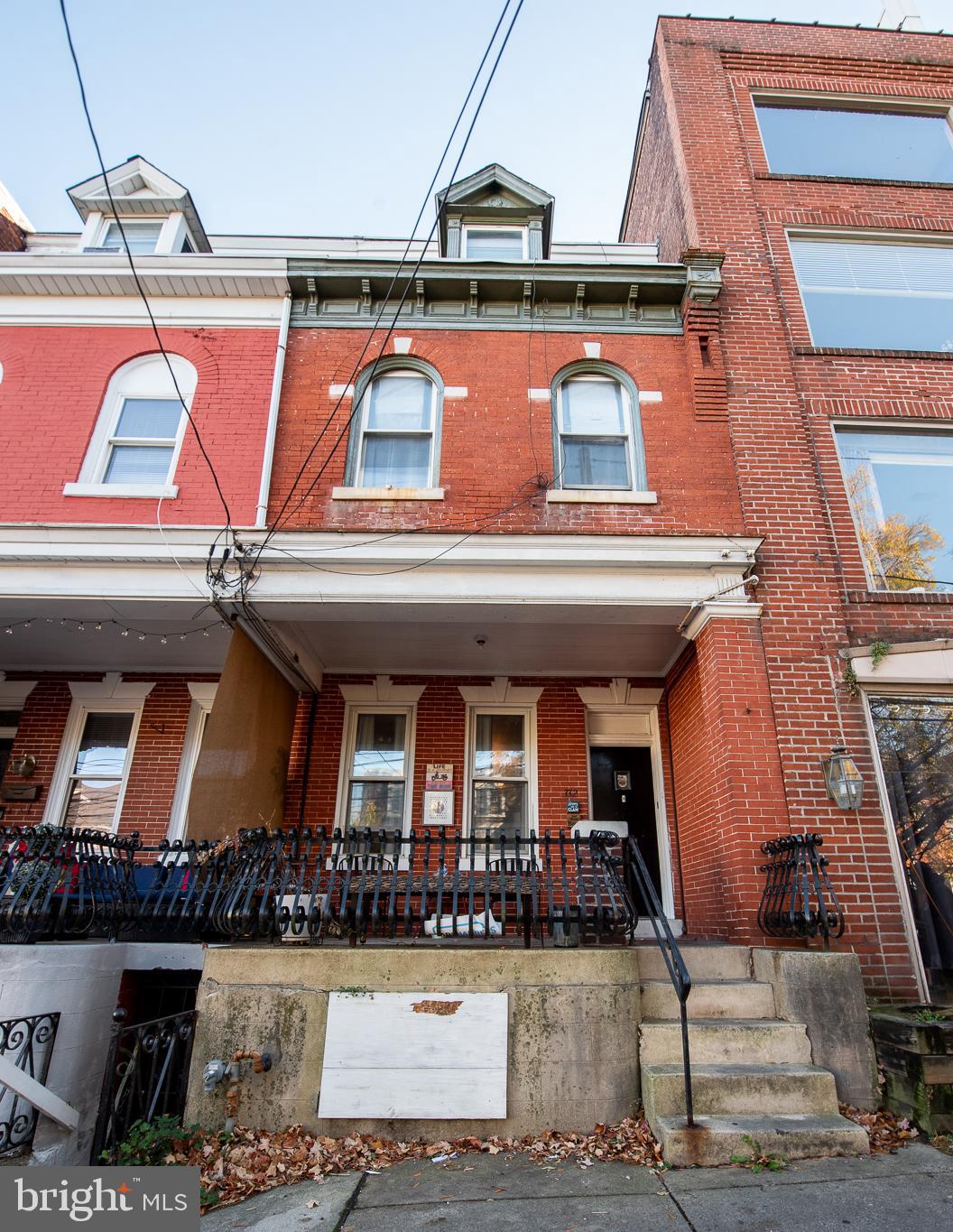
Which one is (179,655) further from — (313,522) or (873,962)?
(873,962)

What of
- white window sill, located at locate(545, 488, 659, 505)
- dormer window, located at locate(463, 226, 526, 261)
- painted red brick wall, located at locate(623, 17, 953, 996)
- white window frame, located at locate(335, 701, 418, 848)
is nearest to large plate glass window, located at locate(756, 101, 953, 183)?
painted red brick wall, located at locate(623, 17, 953, 996)

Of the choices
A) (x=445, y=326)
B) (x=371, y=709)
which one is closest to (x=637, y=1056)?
(x=371, y=709)

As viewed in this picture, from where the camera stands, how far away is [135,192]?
983cm

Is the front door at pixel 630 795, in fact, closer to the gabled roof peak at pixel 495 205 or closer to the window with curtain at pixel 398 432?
the window with curtain at pixel 398 432

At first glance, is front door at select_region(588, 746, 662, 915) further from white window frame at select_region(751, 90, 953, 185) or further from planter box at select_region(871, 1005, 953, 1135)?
white window frame at select_region(751, 90, 953, 185)

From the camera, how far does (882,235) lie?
9.31 m

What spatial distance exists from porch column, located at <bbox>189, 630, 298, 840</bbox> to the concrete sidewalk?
3270mm

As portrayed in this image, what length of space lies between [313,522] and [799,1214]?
663 cm

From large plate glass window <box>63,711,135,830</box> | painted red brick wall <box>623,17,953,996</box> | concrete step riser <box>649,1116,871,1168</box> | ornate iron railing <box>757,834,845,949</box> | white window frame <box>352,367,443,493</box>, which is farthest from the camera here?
large plate glass window <box>63,711,135,830</box>

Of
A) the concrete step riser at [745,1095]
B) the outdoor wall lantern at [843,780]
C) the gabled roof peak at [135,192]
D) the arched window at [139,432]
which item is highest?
the gabled roof peak at [135,192]

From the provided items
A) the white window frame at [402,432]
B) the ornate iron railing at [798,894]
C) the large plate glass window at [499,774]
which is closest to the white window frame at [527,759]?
the large plate glass window at [499,774]

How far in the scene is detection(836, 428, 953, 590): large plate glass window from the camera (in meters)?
7.52

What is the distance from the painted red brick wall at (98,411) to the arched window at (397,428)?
1.13 metres

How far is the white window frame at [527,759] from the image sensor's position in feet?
28.6
